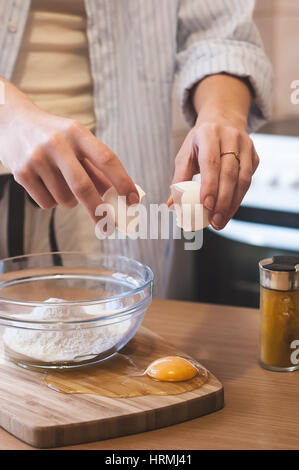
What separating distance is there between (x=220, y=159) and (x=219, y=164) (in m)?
0.01

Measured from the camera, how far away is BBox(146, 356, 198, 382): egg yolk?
3.07 ft

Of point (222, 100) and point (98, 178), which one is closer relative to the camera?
point (98, 178)

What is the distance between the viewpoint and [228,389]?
97cm

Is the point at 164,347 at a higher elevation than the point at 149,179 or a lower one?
lower

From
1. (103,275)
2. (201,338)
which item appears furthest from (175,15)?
(201,338)

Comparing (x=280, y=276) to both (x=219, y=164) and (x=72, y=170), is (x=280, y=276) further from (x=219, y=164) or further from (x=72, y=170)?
(x=72, y=170)

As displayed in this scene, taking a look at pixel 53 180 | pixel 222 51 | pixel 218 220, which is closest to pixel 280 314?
pixel 218 220

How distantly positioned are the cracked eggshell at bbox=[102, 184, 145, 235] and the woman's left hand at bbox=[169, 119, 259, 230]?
107 millimetres

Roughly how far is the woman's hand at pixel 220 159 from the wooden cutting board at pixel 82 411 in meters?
0.26

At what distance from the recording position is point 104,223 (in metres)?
0.99

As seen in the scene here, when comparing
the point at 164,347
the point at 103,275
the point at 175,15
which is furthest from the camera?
the point at 175,15
